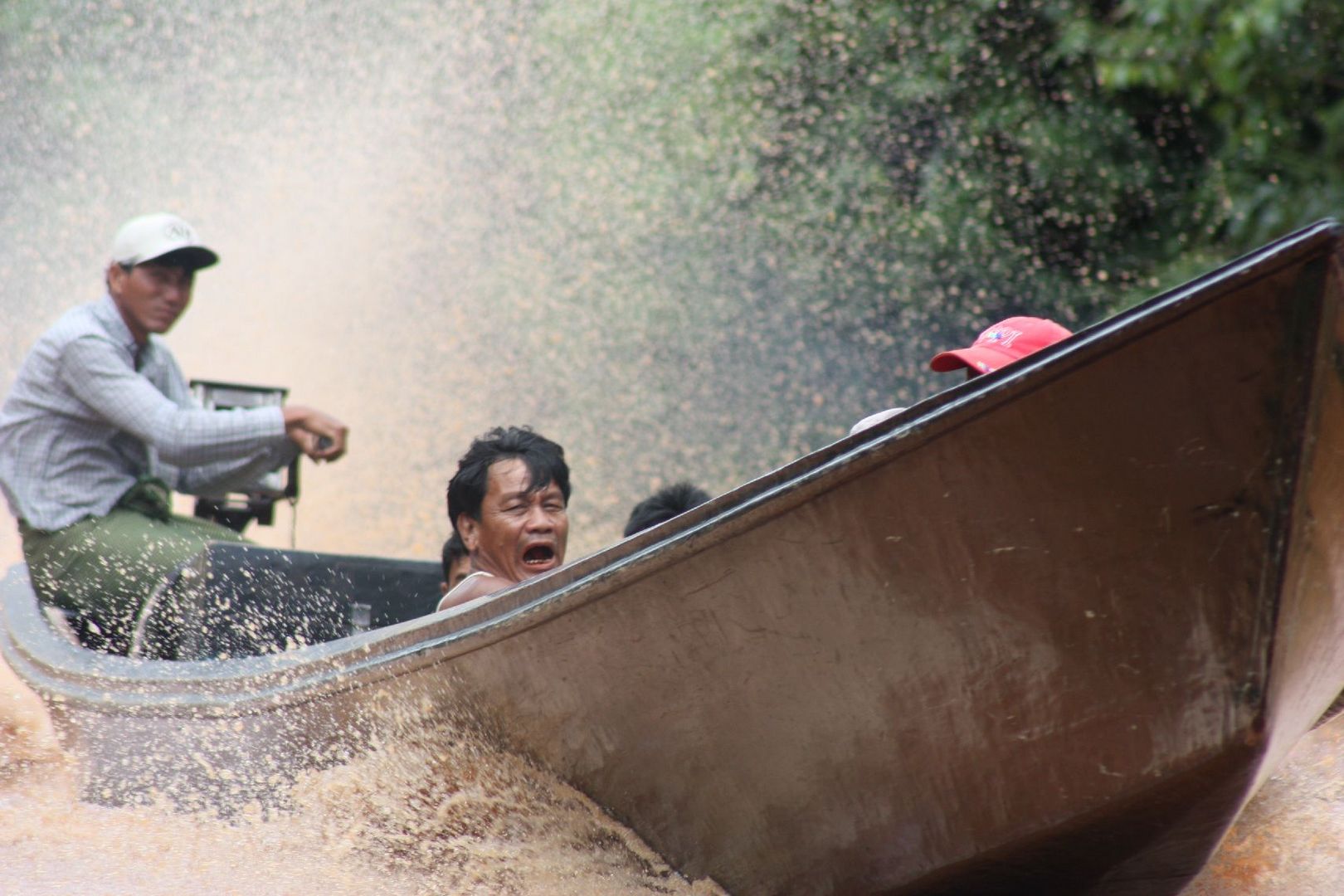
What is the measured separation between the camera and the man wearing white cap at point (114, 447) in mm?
3756

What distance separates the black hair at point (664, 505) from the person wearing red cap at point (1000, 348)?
0.89 m

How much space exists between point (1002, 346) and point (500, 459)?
48.4 inches

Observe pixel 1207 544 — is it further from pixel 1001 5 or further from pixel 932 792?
pixel 1001 5

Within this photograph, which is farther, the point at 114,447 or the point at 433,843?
the point at 114,447

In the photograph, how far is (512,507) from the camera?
323 centimetres

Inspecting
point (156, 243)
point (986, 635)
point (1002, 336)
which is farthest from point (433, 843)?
point (156, 243)

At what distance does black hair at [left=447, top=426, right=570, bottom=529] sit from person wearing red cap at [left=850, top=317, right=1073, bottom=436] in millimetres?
848

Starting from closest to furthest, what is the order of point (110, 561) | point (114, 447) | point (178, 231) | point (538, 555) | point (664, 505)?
point (538, 555) → point (664, 505) → point (110, 561) → point (114, 447) → point (178, 231)

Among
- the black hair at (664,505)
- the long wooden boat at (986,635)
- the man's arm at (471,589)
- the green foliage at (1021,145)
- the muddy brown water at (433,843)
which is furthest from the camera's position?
the green foliage at (1021,145)

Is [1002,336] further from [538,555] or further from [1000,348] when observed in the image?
[538,555]

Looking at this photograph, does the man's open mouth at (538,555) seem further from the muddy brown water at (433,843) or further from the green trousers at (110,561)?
the green trousers at (110,561)

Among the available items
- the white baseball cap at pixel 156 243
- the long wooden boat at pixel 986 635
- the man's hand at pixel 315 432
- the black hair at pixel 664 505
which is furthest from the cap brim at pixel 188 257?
the long wooden boat at pixel 986 635

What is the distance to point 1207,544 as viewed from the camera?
200 cm

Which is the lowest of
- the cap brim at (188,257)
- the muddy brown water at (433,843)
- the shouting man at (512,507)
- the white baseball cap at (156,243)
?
the muddy brown water at (433,843)
